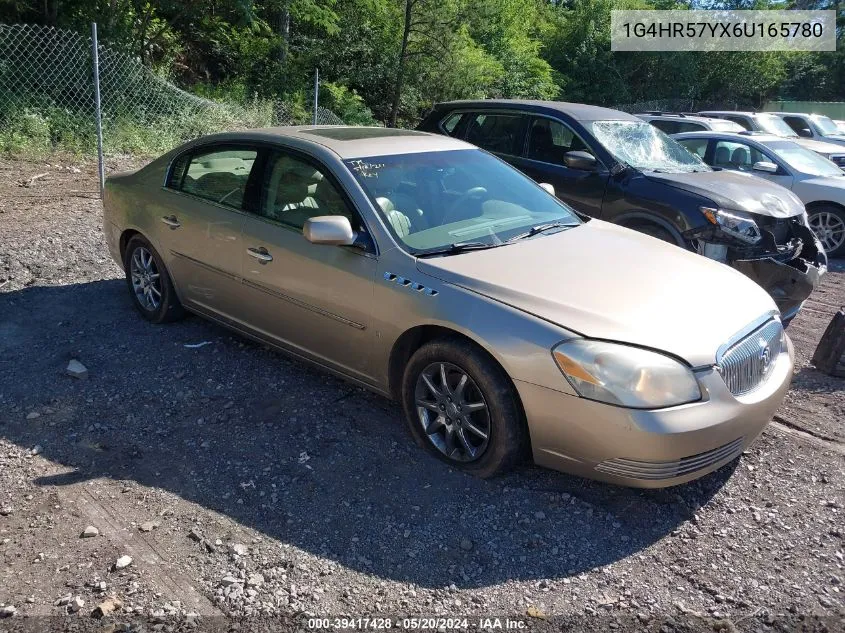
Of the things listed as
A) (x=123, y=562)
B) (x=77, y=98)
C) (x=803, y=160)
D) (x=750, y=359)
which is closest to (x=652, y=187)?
(x=750, y=359)

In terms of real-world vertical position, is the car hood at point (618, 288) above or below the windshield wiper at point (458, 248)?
below

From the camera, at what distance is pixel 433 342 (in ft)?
12.2

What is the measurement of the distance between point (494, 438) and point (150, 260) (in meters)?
3.35

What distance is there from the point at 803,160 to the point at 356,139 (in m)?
7.78

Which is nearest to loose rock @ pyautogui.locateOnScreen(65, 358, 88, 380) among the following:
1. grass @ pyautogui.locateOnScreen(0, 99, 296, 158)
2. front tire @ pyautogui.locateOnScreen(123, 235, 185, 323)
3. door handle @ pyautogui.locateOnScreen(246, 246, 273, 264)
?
front tire @ pyautogui.locateOnScreen(123, 235, 185, 323)

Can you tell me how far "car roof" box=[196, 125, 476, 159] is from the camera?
457cm

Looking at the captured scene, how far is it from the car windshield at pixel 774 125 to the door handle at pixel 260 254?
46.7 feet

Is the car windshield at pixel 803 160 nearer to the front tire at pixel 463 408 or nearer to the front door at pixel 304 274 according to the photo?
the front door at pixel 304 274

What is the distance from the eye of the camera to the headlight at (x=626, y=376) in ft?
10.4

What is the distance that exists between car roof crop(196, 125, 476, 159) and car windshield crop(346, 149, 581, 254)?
0.28 ft

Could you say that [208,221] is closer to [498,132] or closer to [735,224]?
[498,132]

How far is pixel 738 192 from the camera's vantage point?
656 cm

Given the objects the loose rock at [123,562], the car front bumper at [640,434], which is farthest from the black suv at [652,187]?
the loose rock at [123,562]

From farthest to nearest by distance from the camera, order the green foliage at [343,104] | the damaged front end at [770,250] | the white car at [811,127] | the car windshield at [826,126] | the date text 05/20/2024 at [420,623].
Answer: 1. the green foliage at [343,104]
2. the car windshield at [826,126]
3. the white car at [811,127]
4. the damaged front end at [770,250]
5. the date text 05/20/2024 at [420,623]
